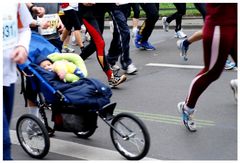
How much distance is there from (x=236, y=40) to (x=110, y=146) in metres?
1.43

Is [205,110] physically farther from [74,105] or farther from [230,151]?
[74,105]

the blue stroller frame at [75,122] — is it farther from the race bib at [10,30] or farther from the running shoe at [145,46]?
the running shoe at [145,46]

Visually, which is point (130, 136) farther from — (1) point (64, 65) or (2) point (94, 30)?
(2) point (94, 30)

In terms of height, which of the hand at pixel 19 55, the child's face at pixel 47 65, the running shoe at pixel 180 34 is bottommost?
the running shoe at pixel 180 34

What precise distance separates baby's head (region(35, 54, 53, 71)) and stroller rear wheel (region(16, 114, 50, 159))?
1.56 feet

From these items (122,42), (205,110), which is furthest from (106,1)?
(205,110)

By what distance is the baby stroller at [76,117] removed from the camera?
14.8 ft

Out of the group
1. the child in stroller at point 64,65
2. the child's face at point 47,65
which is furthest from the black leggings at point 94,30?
the child's face at point 47,65

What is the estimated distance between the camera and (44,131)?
4.53m

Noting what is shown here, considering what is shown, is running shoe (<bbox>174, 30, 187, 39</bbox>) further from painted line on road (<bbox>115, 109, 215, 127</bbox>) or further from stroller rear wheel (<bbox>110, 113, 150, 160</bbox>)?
stroller rear wheel (<bbox>110, 113, 150, 160</bbox>)

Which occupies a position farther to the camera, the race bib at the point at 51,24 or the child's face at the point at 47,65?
the race bib at the point at 51,24

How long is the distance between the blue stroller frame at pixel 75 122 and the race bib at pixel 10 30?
1035mm

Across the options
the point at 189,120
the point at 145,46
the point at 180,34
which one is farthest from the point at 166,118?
the point at 180,34

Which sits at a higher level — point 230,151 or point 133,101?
point 230,151
